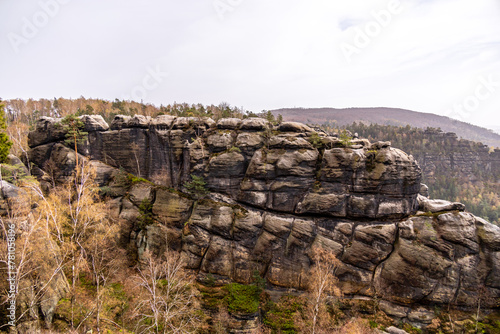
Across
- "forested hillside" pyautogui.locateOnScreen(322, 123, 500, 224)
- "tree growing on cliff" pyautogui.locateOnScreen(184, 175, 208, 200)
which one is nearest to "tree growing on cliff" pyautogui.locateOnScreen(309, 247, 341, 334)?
"tree growing on cliff" pyautogui.locateOnScreen(184, 175, 208, 200)

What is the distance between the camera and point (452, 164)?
107188 mm

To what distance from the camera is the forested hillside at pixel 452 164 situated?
9094cm

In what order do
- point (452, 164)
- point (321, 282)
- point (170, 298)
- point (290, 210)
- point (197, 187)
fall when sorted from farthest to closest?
point (452, 164), point (197, 187), point (290, 210), point (170, 298), point (321, 282)

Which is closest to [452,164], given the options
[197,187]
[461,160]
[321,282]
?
[461,160]

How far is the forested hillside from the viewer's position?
3580 inches

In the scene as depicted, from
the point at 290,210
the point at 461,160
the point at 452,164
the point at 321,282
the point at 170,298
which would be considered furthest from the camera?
the point at 461,160

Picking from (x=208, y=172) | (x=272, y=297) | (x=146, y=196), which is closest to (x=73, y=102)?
(x=146, y=196)

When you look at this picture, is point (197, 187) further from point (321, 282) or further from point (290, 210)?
point (321, 282)

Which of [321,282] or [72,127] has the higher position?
[72,127]

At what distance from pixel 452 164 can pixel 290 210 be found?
373ft

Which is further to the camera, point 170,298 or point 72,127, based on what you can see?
point 72,127

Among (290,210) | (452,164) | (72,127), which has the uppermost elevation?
(72,127)

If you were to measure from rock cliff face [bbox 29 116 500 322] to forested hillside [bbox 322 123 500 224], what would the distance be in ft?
237

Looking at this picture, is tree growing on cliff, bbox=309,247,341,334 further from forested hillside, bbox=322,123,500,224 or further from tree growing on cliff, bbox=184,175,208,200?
forested hillside, bbox=322,123,500,224
